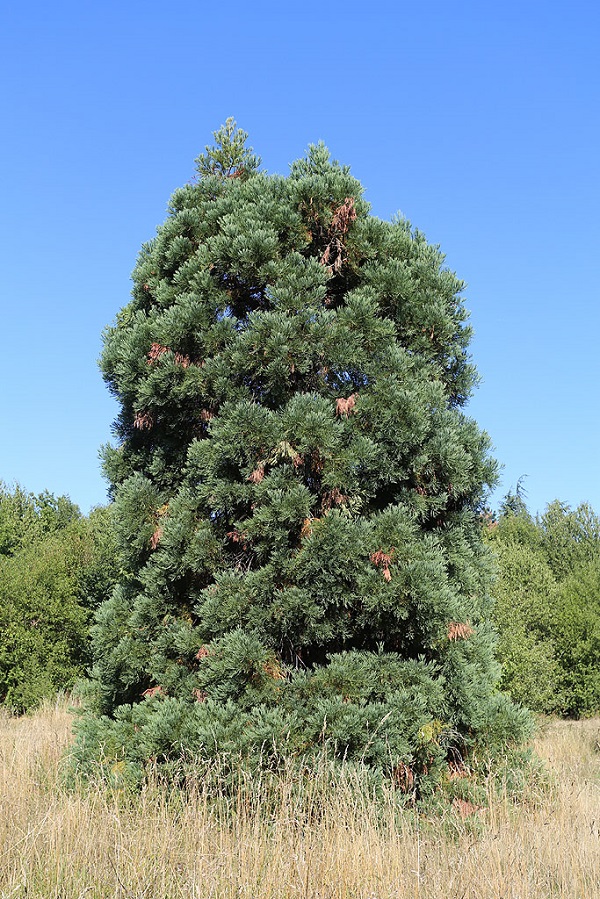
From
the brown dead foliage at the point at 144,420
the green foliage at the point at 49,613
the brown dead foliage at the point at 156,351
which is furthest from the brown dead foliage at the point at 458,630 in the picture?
the green foliage at the point at 49,613

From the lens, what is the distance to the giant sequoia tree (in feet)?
19.4

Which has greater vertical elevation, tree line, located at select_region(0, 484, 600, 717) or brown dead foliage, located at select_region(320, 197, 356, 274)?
brown dead foliage, located at select_region(320, 197, 356, 274)

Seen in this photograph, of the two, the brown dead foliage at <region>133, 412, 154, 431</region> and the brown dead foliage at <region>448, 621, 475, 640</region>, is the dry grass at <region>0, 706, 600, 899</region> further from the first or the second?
the brown dead foliage at <region>133, 412, 154, 431</region>

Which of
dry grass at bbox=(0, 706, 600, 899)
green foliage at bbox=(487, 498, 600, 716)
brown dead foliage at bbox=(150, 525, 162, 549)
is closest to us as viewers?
dry grass at bbox=(0, 706, 600, 899)

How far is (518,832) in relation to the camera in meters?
5.06

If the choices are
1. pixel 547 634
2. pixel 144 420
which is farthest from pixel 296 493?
pixel 547 634

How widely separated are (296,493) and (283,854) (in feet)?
8.62

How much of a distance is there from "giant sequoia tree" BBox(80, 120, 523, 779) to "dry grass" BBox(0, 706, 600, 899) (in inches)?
25.8

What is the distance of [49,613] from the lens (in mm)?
15555

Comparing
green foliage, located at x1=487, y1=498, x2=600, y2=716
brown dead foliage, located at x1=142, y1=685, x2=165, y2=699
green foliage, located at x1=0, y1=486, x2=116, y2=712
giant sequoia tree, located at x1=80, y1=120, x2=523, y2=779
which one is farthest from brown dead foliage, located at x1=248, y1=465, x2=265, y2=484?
green foliage, located at x1=487, y1=498, x2=600, y2=716

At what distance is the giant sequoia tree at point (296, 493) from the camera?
19.4 feet

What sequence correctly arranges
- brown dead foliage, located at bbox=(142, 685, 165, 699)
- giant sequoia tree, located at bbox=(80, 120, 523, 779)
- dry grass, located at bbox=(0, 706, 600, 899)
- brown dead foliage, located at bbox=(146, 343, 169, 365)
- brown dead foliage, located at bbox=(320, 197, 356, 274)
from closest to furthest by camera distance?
dry grass, located at bbox=(0, 706, 600, 899)
giant sequoia tree, located at bbox=(80, 120, 523, 779)
brown dead foliage, located at bbox=(142, 685, 165, 699)
brown dead foliage, located at bbox=(146, 343, 169, 365)
brown dead foliage, located at bbox=(320, 197, 356, 274)

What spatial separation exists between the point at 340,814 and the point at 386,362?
3.65 m

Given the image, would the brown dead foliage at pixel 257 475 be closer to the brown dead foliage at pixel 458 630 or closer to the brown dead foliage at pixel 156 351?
the brown dead foliage at pixel 156 351
